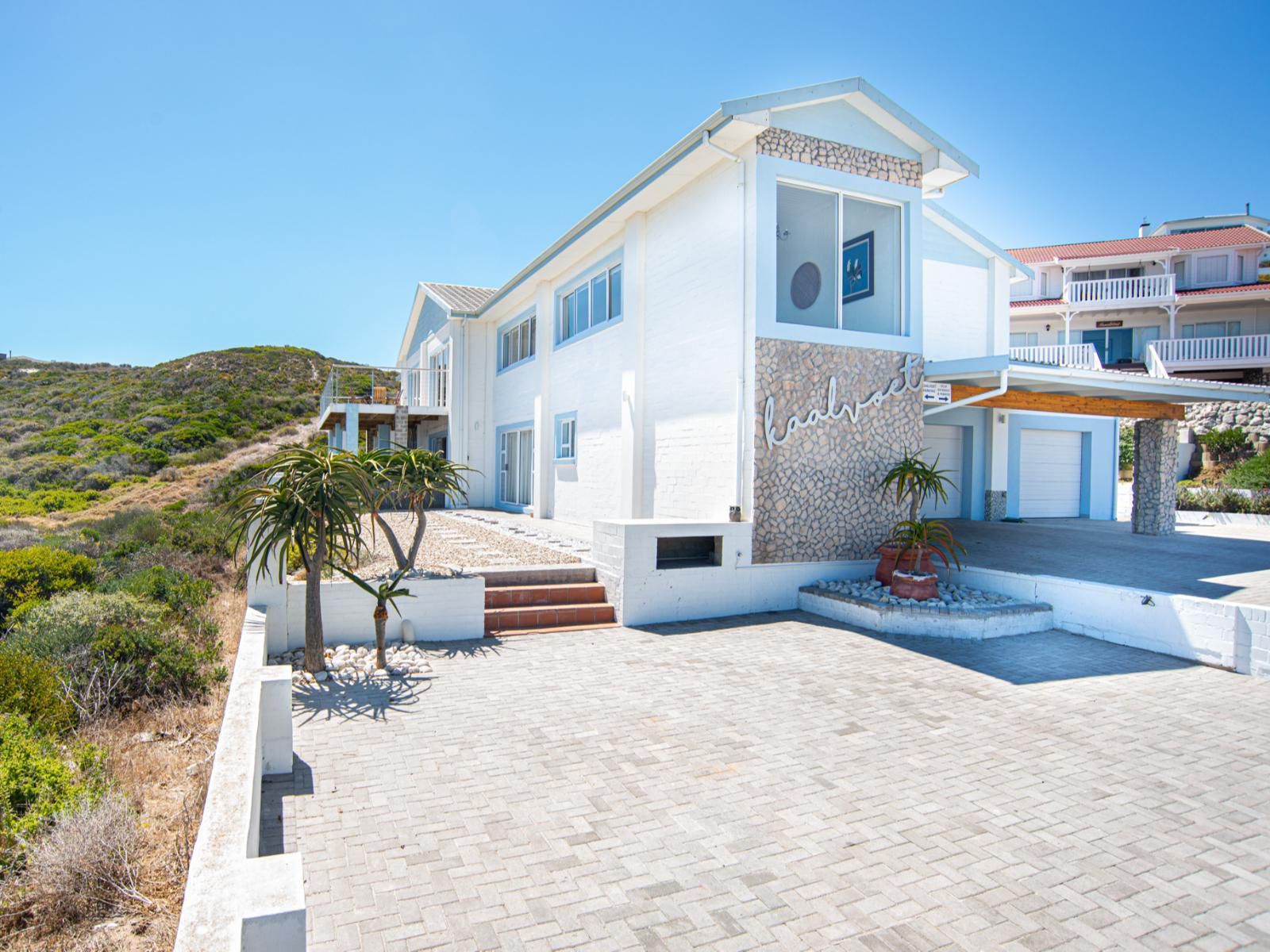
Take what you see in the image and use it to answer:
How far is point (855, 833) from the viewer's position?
362 centimetres

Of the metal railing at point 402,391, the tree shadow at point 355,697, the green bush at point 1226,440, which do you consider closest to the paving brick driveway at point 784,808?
the tree shadow at point 355,697

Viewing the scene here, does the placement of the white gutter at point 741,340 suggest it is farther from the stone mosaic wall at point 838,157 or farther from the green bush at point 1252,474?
the green bush at point 1252,474

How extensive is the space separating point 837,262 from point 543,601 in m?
6.17

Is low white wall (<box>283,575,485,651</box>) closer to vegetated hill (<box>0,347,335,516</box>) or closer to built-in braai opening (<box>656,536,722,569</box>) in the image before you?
built-in braai opening (<box>656,536,722,569</box>)

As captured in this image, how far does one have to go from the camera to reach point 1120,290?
29.6 metres

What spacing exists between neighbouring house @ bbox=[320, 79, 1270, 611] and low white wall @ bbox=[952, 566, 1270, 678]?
2.26 metres

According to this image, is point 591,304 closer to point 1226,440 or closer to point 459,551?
point 459,551

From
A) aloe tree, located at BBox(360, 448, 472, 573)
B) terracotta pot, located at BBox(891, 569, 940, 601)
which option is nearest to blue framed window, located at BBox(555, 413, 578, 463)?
→ aloe tree, located at BBox(360, 448, 472, 573)

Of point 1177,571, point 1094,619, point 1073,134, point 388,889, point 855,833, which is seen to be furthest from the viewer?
point 1073,134

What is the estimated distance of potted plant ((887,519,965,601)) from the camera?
27.7 feet

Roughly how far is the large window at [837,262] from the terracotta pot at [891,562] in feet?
10.4

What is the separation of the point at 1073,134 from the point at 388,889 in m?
16.2

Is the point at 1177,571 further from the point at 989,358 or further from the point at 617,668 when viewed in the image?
the point at 617,668

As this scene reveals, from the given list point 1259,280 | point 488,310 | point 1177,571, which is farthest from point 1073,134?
point 1259,280
